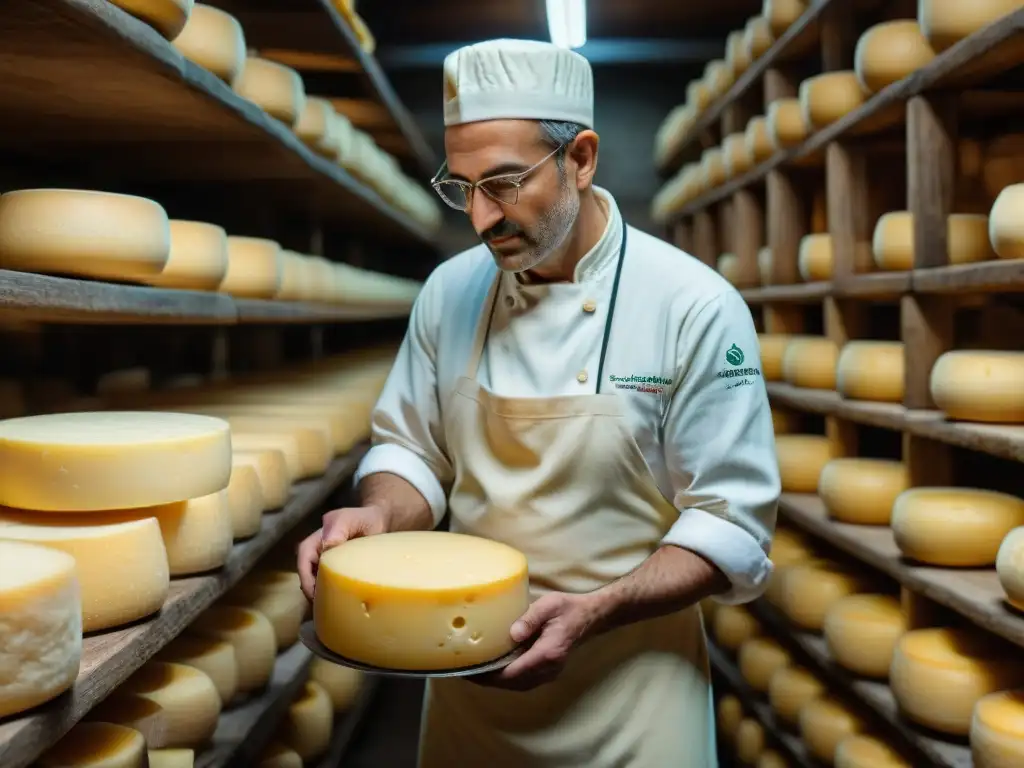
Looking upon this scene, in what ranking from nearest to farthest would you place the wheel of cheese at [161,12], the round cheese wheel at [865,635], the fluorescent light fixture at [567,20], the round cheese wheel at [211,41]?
the wheel of cheese at [161,12], the round cheese wheel at [211,41], the round cheese wheel at [865,635], the fluorescent light fixture at [567,20]

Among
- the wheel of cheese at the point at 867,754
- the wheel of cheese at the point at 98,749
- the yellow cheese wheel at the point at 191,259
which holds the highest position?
the yellow cheese wheel at the point at 191,259

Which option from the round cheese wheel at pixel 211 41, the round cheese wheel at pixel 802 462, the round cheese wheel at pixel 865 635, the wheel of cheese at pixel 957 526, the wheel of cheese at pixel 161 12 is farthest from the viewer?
the round cheese wheel at pixel 802 462

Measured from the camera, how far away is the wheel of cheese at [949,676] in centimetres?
178

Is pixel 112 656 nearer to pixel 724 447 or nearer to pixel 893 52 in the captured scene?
pixel 724 447

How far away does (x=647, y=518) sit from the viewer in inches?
63.6

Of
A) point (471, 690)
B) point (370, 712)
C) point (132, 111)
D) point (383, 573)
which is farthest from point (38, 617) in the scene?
point (370, 712)

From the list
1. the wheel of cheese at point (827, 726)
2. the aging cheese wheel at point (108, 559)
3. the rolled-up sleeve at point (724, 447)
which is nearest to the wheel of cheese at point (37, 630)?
the aging cheese wheel at point (108, 559)

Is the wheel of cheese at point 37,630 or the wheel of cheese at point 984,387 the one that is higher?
the wheel of cheese at point 984,387

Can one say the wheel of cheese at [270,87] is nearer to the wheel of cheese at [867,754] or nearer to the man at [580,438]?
the man at [580,438]

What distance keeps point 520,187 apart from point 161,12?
1.75 ft

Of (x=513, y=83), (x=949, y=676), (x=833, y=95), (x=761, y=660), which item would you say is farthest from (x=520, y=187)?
(x=761, y=660)

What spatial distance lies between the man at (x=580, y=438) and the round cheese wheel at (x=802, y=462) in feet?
3.98

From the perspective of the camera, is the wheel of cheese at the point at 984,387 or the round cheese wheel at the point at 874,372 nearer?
the wheel of cheese at the point at 984,387

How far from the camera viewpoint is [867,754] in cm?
202
